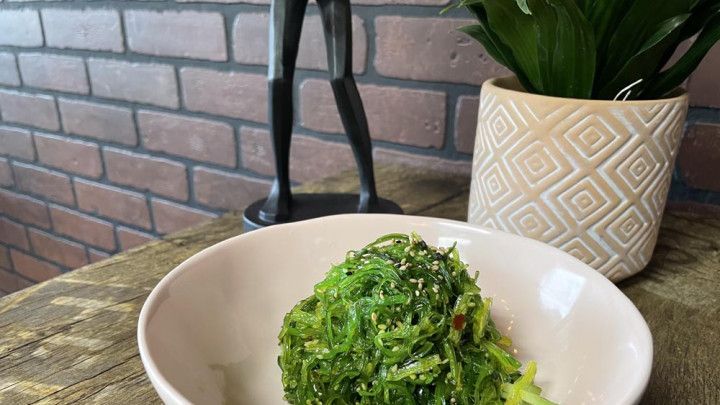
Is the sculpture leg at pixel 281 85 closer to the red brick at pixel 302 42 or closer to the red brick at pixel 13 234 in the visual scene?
the red brick at pixel 302 42

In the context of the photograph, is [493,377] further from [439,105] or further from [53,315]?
[439,105]

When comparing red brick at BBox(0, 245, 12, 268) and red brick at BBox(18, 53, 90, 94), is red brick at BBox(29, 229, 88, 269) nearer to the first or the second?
red brick at BBox(0, 245, 12, 268)

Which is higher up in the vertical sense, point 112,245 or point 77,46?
point 77,46

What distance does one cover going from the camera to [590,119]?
0.47 m

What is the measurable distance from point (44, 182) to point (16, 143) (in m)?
0.14

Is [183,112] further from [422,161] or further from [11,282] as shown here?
[11,282]

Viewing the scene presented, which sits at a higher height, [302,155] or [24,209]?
[302,155]

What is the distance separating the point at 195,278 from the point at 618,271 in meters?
0.37

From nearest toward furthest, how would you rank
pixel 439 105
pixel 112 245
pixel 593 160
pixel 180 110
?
pixel 593 160, pixel 439 105, pixel 180 110, pixel 112 245

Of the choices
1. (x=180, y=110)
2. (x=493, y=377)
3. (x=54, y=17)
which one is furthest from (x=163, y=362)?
(x=54, y=17)

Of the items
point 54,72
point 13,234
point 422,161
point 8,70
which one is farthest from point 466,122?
point 13,234

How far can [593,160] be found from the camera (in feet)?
1.57

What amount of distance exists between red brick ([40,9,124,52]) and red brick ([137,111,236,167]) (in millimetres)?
172

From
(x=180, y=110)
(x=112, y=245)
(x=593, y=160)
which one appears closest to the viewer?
(x=593, y=160)
